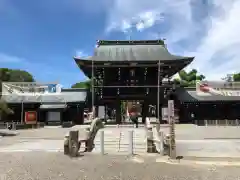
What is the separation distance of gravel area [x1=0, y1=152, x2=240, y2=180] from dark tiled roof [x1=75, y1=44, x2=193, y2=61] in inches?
940

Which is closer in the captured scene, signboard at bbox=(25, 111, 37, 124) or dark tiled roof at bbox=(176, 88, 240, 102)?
signboard at bbox=(25, 111, 37, 124)

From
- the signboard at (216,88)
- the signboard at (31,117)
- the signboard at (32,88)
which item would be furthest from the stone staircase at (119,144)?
the signboard at (32,88)

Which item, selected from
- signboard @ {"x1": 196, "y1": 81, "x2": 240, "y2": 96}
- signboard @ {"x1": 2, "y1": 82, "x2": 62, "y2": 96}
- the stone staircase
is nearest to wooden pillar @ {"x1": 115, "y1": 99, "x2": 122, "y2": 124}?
signboard @ {"x1": 2, "y1": 82, "x2": 62, "y2": 96}

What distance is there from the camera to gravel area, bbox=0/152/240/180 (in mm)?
9578

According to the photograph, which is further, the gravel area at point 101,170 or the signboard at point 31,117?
the signboard at point 31,117

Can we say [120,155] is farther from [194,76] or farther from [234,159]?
[194,76]

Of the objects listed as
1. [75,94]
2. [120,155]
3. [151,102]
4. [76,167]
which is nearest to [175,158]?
[120,155]

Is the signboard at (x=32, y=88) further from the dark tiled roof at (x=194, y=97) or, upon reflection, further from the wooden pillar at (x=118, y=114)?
the dark tiled roof at (x=194, y=97)

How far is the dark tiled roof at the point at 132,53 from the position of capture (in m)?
36.4

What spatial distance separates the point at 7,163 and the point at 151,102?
2609 centimetres

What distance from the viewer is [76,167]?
36.4ft

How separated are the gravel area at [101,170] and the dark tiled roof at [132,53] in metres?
23.9

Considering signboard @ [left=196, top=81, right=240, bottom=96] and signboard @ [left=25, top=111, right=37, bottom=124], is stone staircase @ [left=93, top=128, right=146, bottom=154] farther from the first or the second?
signboard @ [left=196, top=81, right=240, bottom=96]

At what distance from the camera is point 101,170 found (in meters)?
10.6
